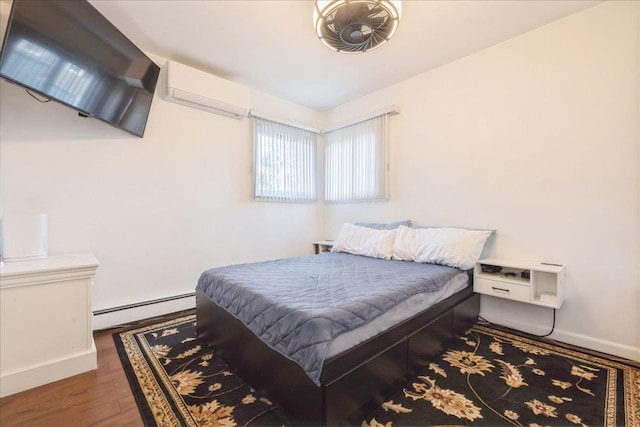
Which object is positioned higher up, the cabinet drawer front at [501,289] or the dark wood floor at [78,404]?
the cabinet drawer front at [501,289]

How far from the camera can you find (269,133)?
141 inches

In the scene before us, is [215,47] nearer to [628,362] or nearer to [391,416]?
[391,416]

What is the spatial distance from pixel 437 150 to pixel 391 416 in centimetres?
251

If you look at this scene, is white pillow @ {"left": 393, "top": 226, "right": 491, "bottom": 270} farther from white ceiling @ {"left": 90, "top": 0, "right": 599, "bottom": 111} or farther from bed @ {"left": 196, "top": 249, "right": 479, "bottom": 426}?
white ceiling @ {"left": 90, "top": 0, "right": 599, "bottom": 111}

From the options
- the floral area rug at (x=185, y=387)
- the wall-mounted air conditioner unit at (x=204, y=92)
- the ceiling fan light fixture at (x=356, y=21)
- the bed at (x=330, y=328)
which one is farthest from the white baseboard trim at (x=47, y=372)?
the ceiling fan light fixture at (x=356, y=21)

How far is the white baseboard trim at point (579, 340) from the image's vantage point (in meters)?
1.94

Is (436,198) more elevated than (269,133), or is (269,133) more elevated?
(269,133)

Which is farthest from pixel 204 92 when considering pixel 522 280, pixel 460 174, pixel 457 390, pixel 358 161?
pixel 522 280

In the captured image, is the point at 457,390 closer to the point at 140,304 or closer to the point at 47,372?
the point at 47,372

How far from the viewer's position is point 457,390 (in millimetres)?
1594

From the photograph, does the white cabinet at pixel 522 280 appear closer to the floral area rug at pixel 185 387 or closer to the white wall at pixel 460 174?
the white wall at pixel 460 174

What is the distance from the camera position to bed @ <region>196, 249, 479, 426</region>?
4.09 ft

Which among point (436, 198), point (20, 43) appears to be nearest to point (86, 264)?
point (20, 43)

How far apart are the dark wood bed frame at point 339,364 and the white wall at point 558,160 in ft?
3.18
